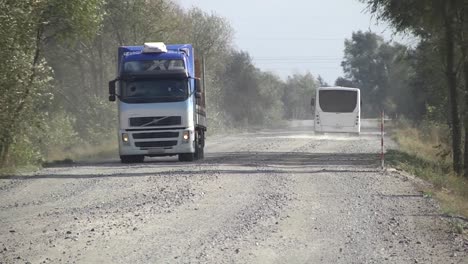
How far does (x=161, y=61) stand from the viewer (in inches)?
937

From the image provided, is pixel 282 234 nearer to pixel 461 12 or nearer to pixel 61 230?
pixel 61 230

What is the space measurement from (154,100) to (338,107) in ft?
81.5

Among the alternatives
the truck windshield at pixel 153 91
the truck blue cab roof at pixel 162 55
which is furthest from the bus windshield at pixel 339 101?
the truck windshield at pixel 153 91

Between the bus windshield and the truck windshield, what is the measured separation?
24.2 meters

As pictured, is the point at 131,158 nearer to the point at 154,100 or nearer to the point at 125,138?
the point at 125,138

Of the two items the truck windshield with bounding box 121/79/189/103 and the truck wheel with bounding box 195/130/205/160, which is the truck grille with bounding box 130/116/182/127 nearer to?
the truck windshield with bounding box 121/79/189/103

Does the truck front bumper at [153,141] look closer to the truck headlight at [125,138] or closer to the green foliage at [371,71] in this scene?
the truck headlight at [125,138]

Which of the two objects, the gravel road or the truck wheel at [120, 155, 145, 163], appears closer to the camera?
the gravel road

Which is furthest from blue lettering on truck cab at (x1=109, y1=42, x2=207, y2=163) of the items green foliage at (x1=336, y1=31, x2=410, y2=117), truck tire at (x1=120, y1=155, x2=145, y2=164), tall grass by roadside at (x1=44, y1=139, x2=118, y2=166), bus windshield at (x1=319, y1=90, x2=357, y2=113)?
green foliage at (x1=336, y1=31, x2=410, y2=117)

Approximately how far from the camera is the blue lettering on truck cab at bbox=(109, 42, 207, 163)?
23688 millimetres

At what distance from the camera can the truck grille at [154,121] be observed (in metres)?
23.9

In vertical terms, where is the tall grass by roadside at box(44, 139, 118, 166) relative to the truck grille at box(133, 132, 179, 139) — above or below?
below

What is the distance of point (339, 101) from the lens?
153 ft

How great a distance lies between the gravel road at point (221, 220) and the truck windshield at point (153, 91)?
183 inches
